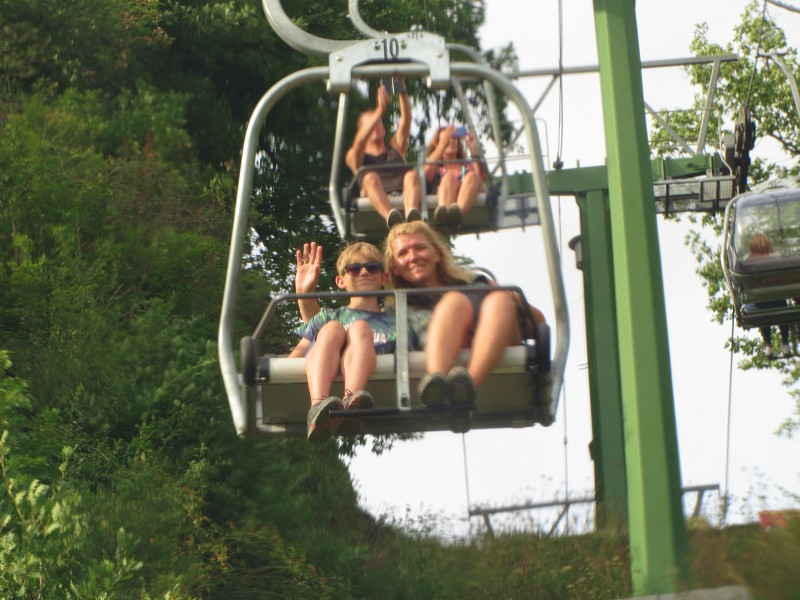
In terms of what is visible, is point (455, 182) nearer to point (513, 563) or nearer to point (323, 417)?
point (513, 563)

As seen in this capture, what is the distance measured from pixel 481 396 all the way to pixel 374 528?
6.61 metres

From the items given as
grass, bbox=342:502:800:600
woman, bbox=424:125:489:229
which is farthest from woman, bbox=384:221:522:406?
woman, bbox=424:125:489:229

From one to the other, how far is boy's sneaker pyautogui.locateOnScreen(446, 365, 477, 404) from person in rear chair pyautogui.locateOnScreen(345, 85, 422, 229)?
3618 millimetres

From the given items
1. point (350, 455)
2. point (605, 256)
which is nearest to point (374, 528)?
point (350, 455)

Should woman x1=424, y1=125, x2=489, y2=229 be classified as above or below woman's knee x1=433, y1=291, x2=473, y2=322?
above

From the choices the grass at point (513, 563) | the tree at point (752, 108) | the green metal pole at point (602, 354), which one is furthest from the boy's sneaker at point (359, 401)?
the tree at point (752, 108)

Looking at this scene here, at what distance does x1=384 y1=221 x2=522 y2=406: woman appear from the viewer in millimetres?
5047

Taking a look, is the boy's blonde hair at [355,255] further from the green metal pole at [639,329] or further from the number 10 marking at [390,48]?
the green metal pole at [639,329]

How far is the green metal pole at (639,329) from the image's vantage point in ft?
17.2

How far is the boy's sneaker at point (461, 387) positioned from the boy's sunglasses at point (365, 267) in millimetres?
643

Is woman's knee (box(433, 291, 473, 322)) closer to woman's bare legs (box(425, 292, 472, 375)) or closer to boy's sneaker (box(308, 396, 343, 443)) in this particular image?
woman's bare legs (box(425, 292, 472, 375))

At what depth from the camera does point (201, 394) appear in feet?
32.9

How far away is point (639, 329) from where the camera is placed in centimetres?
543

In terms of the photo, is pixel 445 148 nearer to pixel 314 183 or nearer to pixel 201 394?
pixel 201 394
